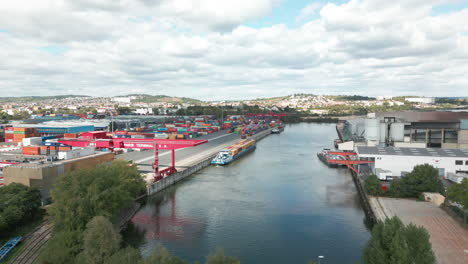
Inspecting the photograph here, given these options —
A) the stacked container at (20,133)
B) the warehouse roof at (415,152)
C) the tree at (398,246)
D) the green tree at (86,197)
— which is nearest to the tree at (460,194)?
the tree at (398,246)

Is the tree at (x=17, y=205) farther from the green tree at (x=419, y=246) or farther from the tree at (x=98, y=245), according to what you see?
the green tree at (x=419, y=246)

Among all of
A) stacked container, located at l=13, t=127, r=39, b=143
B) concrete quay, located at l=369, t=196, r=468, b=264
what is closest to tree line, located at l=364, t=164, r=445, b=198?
concrete quay, located at l=369, t=196, r=468, b=264

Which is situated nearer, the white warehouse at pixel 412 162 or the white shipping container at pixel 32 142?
the white warehouse at pixel 412 162

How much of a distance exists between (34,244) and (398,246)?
748 centimetres

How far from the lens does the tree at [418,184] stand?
11492mm

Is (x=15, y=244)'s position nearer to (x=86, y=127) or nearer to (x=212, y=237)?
(x=212, y=237)

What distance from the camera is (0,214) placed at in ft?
26.8

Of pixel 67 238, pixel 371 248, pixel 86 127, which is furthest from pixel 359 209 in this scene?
pixel 86 127

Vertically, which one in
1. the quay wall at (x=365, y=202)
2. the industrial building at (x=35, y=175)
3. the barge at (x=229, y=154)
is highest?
the industrial building at (x=35, y=175)

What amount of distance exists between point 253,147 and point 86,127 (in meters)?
13.0

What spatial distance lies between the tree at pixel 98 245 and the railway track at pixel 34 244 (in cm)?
210

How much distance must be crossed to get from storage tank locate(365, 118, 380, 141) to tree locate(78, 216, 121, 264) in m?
Result: 16.3

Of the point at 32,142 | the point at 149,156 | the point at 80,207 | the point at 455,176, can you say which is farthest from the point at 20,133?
the point at 455,176

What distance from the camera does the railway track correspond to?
7255 mm
